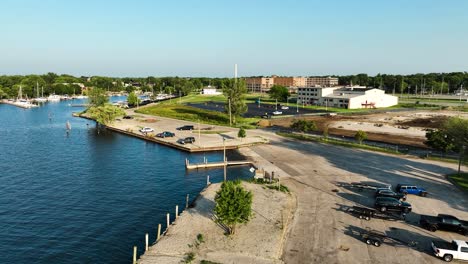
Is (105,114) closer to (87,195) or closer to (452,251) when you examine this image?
(87,195)

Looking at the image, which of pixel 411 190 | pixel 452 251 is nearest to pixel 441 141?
pixel 411 190

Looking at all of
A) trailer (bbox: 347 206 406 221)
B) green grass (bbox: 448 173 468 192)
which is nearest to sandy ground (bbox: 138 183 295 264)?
trailer (bbox: 347 206 406 221)

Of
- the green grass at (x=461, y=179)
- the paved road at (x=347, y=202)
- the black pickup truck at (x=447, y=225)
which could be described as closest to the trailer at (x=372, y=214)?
the paved road at (x=347, y=202)

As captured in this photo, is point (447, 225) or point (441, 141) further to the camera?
point (441, 141)

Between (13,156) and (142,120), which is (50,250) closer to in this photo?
(13,156)

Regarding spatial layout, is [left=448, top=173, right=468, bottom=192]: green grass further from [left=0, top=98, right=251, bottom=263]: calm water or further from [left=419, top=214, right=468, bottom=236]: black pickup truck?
[left=0, top=98, right=251, bottom=263]: calm water

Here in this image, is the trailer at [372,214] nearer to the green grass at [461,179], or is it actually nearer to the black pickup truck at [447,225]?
the black pickup truck at [447,225]
